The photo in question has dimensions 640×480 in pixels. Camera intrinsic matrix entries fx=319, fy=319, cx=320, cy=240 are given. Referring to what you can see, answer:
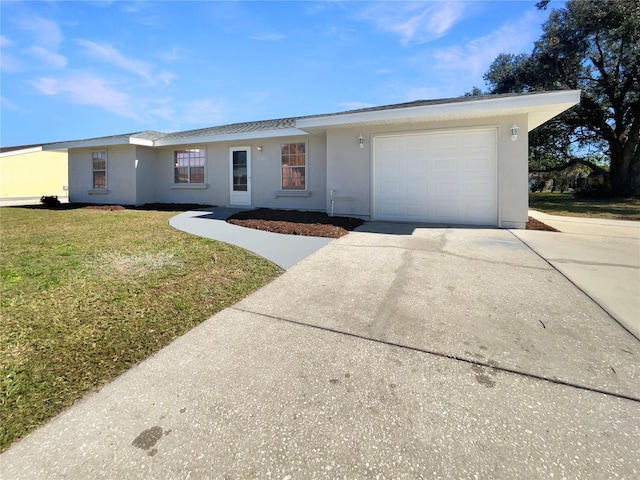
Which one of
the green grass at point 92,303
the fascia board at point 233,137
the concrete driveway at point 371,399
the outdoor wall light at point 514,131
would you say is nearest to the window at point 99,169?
the fascia board at point 233,137

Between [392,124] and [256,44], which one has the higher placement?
[256,44]

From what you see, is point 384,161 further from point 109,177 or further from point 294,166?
point 109,177

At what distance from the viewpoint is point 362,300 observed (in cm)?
345

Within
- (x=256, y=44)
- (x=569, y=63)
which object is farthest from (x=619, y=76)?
(x=256, y=44)

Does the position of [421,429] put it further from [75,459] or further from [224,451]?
[75,459]

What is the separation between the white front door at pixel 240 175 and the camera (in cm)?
1219

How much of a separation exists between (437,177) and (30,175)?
2691 cm

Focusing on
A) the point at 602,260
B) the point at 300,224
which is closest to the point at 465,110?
the point at 602,260

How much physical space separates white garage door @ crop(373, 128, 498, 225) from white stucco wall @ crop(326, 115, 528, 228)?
16 cm

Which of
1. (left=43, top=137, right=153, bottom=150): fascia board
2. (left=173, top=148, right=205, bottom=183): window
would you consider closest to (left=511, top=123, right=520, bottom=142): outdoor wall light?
(left=173, top=148, right=205, bottom=183): window

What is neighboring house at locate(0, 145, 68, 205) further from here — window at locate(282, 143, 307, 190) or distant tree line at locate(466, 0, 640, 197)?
distant tree line at locate(466, 0, 640, 197)

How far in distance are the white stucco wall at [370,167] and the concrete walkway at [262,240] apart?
3.20 meters

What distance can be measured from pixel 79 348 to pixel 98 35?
37.0ft

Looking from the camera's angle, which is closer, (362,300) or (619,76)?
(362,300)
